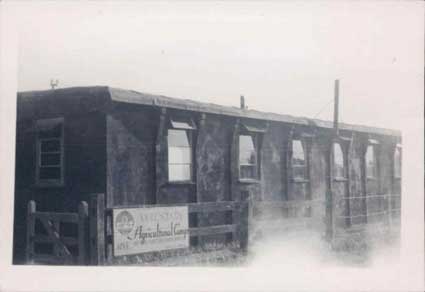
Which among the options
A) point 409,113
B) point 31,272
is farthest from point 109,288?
point 409,113

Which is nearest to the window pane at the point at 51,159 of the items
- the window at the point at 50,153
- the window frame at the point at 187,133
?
the window at the point at 50,153

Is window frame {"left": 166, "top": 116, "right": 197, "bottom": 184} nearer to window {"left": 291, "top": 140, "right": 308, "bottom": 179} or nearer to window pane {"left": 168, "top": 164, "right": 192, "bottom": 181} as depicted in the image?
window pane {"left": 168, "top": 164, "right": 192, "bottom": 181}

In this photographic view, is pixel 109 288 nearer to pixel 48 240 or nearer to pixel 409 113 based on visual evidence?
pixel 48 240

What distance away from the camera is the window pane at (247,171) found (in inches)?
553

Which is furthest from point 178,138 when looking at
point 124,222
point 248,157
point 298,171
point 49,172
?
point 298,171

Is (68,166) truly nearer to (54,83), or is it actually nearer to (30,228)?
(30,228)

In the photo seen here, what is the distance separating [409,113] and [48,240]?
22.0 feet

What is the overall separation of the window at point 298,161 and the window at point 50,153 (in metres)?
6.88

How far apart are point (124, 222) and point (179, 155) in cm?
366

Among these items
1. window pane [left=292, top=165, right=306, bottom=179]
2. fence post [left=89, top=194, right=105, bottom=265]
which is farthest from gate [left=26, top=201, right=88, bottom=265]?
window pane [left=292, top=165, right=306, bottom=179]

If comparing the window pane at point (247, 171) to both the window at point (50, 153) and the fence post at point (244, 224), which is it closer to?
the fence post at point (244, 224)

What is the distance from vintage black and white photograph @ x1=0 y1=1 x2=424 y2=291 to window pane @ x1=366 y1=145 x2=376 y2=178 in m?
2.81

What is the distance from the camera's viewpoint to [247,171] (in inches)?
559

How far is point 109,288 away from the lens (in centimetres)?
812
